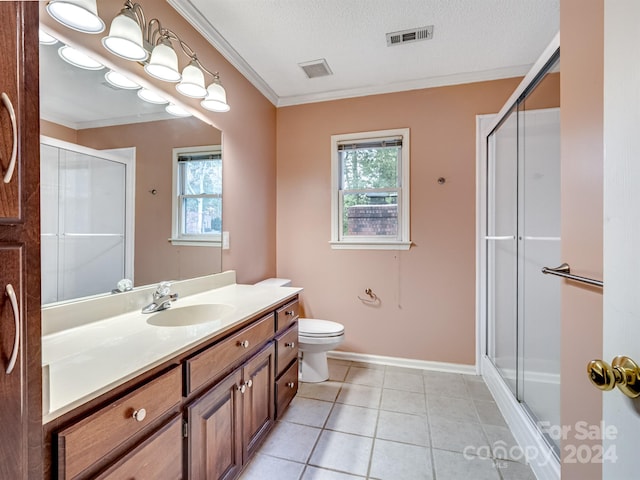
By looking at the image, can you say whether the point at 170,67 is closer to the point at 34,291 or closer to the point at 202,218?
the point at 202,218

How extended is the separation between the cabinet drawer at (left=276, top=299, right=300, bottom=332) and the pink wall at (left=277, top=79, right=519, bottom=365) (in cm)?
91

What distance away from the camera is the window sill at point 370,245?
2.56 m

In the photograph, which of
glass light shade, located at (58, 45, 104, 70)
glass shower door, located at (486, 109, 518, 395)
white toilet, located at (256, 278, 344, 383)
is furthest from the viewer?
white toilet, located at (256, 278, 344, 383)

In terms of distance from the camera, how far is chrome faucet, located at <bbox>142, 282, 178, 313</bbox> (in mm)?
1379

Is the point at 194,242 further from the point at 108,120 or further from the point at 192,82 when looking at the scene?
the point at 192,82

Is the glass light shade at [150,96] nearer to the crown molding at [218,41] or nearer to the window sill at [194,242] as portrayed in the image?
the crown molding at [218,41]

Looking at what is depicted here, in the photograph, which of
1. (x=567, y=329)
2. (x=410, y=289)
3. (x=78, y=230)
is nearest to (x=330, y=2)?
(x=78, y=230)

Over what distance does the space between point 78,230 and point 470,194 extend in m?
2.61

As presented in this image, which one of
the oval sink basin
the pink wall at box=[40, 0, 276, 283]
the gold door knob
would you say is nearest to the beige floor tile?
the oval sink basin

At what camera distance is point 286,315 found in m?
1.78

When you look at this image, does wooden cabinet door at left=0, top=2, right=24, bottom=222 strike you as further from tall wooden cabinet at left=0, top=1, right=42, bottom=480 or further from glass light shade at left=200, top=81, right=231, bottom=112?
glass light shade at left=200, top=81, right=231, bottom=112

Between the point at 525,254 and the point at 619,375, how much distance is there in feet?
5.45

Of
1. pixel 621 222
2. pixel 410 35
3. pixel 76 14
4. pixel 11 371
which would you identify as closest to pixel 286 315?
pixel 11 371

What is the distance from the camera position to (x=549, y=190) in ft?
5.73
